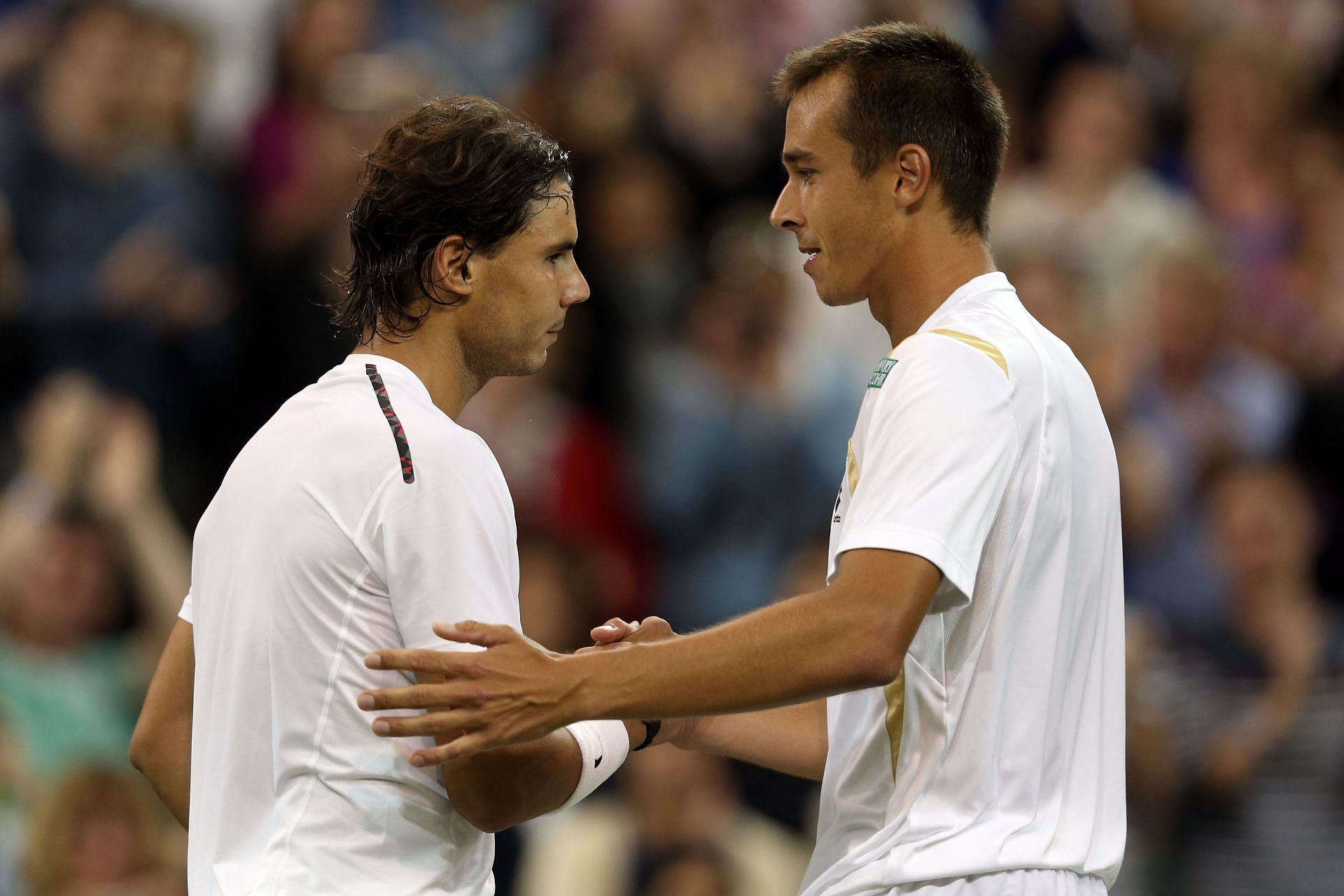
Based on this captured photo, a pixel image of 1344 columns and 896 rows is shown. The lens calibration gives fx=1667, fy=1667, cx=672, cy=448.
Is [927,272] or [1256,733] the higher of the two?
[927,272]

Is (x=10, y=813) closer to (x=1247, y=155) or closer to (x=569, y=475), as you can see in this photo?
(x=569, y=475)

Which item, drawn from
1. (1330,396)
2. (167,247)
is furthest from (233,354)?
(1330,396)

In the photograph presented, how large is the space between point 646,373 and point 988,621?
469cm

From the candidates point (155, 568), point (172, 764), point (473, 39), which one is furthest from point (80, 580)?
point (172, 764)

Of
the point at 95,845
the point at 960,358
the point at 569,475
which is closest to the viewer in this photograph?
the point at 960,358

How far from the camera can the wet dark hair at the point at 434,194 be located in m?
2.97

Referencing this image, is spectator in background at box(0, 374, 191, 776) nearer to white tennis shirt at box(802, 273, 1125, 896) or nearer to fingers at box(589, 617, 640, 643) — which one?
fingers at box(589, 617, 640, 643)

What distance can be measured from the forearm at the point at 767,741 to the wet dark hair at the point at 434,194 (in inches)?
45.6

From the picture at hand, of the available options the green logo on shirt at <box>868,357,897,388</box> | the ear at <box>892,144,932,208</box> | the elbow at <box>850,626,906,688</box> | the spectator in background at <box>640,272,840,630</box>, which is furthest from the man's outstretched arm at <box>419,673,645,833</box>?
the spectator in background at <box>640,272,840,630</box>

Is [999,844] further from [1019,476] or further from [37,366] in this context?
[37,366]

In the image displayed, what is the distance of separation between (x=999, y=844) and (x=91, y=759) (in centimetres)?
412

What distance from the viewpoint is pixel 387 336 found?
3012 mm

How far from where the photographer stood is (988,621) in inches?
116

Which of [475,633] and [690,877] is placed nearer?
[475,633]
